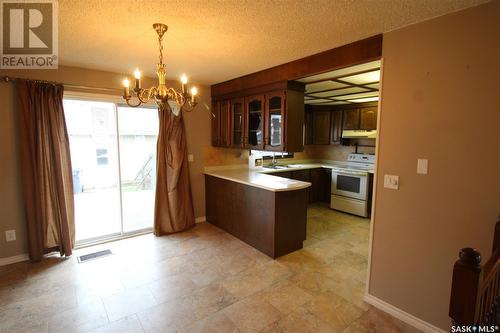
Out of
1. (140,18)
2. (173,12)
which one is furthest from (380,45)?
(140,18)

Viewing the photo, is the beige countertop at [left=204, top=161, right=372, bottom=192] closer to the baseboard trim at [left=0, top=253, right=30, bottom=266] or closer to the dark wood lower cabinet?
the dark wood lower cabinet

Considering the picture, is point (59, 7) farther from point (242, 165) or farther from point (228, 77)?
point (242, 165)

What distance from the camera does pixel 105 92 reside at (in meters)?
3.41

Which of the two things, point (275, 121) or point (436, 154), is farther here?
point (275, 121)

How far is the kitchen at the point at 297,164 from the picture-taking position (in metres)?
3.20

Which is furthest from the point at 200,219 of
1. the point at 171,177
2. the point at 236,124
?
the point at 236,124

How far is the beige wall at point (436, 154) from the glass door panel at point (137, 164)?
329cm

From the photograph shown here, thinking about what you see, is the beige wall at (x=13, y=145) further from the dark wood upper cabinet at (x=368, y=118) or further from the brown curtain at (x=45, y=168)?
the dark wood upper cabinet at (x=368, y=118)

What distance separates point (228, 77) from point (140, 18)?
1.99 m

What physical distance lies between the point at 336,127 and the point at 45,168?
17.0ft

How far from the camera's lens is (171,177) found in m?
3.95

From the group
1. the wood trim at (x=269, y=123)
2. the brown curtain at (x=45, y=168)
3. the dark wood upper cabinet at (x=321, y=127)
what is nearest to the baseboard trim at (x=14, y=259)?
the brown curtain at (x=45, y=168)

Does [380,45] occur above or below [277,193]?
above

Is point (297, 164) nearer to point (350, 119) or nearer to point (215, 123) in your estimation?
point (350, 119)
